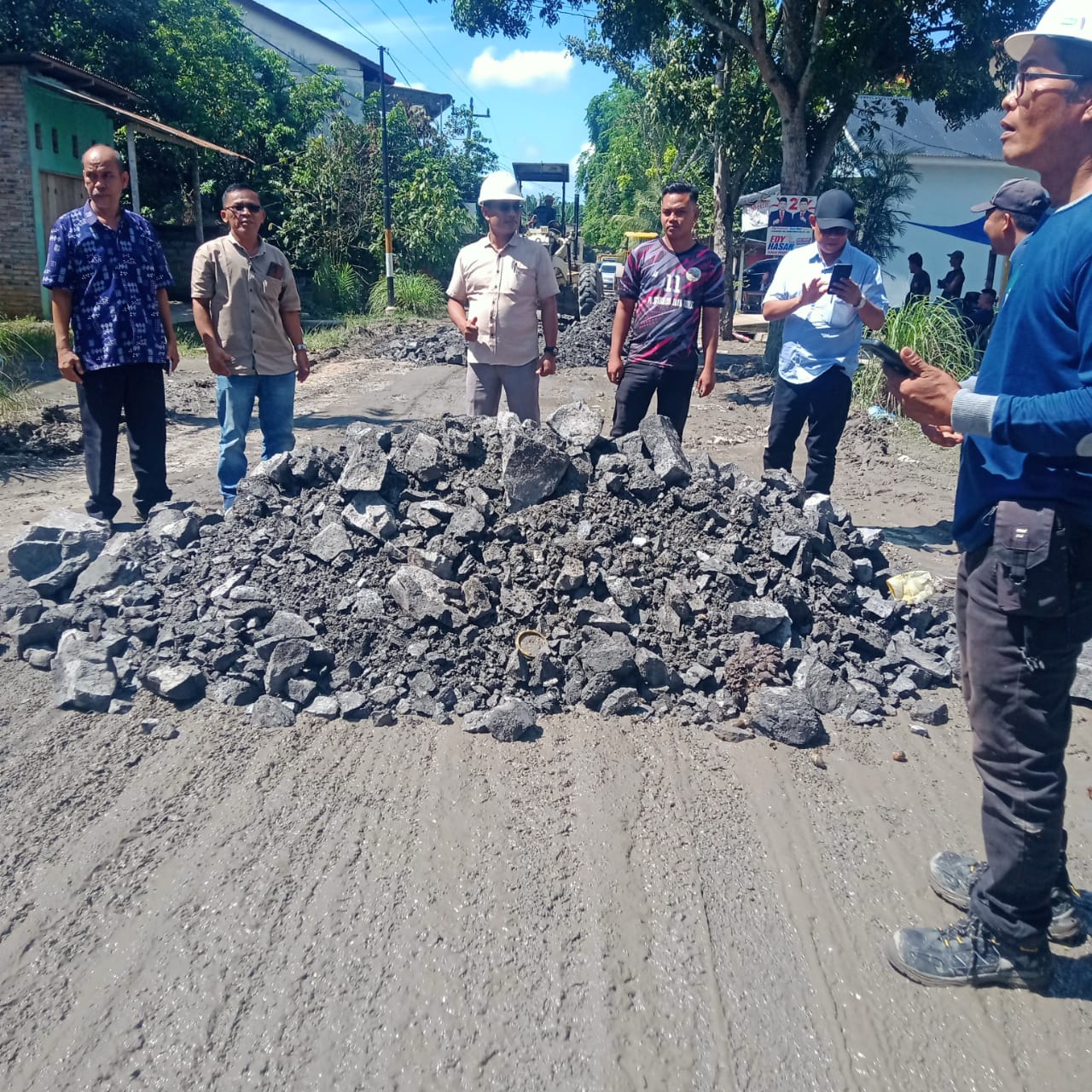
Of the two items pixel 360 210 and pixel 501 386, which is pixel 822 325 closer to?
pixel 501 386

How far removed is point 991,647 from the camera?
2.21 m

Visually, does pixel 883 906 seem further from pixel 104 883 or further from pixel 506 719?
pixel 104 883

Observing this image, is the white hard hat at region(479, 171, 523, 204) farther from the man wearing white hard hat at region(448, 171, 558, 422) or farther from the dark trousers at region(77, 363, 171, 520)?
the dark trousers at region(77, 363, 171, 520)

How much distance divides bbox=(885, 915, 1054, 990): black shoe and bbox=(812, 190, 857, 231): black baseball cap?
373 centimetres

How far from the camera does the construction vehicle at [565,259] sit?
Result: 19.0m

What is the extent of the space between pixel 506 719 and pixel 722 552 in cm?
141

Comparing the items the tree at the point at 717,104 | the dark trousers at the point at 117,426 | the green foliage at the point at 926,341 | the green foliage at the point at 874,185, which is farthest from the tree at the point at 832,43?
the dark trousers at the point at 117,426

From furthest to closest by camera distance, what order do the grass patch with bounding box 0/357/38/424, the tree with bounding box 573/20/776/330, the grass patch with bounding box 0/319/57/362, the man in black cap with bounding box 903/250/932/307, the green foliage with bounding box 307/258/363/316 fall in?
the green foliage with bounding box 307/258/363/316, the man in black cap with bounding box 903/250/932/307, the tree with bounding box 573/20/776/330, the grass patch with bounding box 0/319/57/362, the grass patch with bounding box 0/357/38/424

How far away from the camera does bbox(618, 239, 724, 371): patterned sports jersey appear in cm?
542

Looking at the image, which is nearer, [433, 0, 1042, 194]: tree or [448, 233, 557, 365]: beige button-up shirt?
[448, 233, 557, 365]: beige button-up shirt

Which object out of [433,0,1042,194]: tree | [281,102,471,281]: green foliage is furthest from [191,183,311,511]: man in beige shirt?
[281,102,471,281]: green foliage

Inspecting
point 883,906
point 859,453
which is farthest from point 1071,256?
point 859,453

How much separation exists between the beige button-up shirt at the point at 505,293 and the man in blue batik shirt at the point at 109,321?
1.82m

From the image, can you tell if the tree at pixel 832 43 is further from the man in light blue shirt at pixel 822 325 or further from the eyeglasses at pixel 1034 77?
the eyeglasses at pixel 1034 77
